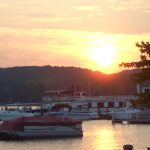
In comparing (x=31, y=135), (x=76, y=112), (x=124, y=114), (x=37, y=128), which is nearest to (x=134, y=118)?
(x=124, y=114)

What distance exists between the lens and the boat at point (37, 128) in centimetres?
7956

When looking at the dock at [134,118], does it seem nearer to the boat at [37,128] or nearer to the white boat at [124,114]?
the white boat at [124,114]

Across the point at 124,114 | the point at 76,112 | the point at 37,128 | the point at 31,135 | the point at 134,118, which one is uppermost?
the point at 76,112

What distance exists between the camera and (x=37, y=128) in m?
80.9

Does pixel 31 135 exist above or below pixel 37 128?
below

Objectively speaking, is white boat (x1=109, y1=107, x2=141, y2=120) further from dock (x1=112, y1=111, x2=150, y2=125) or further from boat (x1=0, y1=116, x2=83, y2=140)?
boat (x1=0, y1=116, x2=83, y2=140)

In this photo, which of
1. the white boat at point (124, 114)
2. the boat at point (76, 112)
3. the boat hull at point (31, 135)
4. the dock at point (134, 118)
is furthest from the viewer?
the boat at point (76, 112)

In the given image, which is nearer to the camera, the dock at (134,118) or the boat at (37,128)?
the boat at (37,128)

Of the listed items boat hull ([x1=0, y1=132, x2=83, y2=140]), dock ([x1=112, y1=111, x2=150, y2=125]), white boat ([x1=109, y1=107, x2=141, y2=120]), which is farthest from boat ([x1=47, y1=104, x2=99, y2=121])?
boat hull ([x1=0, y1=132, x2=83, y2=140])

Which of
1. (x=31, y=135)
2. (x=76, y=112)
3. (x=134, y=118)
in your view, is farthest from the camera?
(x=76, y=112)

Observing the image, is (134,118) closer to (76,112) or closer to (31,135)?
(76,112)

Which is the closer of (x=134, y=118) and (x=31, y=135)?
(x=31, y=135)

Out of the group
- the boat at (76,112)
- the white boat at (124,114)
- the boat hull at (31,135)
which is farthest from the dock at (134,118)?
the boat hull at (31,135)

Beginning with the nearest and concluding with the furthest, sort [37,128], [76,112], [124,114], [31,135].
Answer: [31,135], [37,128], [124,114], [76,112]
